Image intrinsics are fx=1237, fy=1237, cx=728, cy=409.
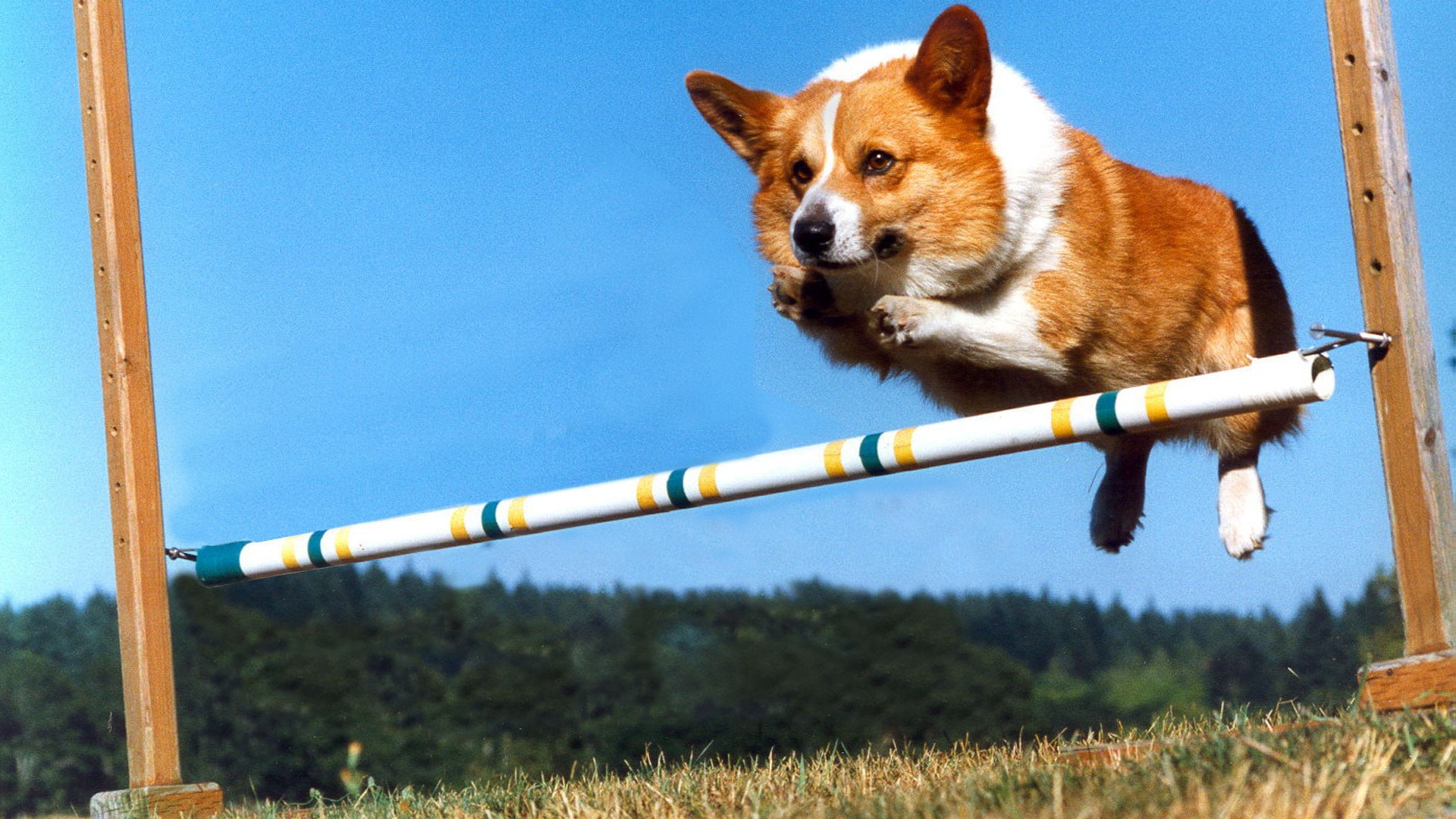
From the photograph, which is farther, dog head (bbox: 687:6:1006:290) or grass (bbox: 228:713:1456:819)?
dog head (bbox: 687:6:1006:290)

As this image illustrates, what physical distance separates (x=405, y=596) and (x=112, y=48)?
9.75 feet

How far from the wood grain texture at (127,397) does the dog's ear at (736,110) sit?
1758 mm

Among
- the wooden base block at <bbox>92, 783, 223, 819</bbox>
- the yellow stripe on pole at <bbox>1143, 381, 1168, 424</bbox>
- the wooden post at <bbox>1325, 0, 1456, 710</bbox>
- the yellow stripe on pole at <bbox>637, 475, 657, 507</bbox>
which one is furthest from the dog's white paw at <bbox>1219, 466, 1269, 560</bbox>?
the wooden base block at <bbox>92, 783, 223, 819</bbox>

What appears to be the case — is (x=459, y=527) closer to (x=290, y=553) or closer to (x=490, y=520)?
(x=490, y=520)

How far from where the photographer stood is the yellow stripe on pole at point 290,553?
3.18 m

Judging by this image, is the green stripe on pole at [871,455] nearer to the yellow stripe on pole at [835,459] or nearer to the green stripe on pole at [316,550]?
the yellow stripe on pole at [835,459]

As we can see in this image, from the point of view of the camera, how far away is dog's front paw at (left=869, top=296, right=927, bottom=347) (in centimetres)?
254

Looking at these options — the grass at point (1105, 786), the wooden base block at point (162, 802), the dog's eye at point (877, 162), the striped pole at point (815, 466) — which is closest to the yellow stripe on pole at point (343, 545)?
the striped pole at point (815, 466)

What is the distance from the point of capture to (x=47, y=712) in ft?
21.8

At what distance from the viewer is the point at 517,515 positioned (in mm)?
2857

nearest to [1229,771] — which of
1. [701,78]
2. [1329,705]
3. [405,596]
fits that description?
[1329,705]

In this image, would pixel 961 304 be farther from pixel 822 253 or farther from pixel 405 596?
pixel 405 596

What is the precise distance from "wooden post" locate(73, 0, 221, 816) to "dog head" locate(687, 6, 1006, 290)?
1.81 m

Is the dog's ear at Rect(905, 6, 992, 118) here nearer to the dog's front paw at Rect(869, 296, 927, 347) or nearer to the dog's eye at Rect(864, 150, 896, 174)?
the dog's eye at Rect(864, 150, 896, 174)
